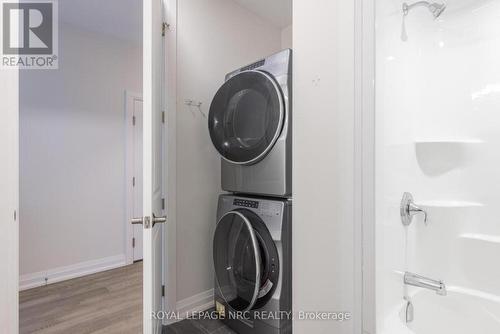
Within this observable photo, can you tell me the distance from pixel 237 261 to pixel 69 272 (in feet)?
6.90

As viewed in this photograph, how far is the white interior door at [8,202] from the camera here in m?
1.20

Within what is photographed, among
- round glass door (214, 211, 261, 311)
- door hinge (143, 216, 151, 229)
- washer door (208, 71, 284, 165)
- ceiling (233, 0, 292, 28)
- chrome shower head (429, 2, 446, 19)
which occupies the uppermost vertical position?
ceiling (233, 0, 292, 28)

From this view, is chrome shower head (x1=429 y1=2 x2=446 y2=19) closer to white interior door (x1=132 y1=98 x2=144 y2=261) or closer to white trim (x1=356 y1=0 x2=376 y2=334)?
white trim (x1=356 y1=0 x2=376 y2=334)

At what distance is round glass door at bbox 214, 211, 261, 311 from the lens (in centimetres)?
157

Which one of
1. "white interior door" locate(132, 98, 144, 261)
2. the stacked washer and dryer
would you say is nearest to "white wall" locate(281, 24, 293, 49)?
the stacked washer and dryer

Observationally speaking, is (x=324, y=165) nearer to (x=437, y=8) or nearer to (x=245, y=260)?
(x=245, y=260)

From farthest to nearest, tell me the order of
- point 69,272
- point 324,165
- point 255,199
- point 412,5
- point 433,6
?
point 69,272 → point 255,199 → point 433,6 → point 412,5 → point 324,165

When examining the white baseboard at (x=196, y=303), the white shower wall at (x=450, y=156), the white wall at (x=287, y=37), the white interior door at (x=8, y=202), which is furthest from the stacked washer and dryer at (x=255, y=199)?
the white wall at (x=287, y=37)

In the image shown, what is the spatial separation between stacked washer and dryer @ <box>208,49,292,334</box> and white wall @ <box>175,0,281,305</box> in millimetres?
221

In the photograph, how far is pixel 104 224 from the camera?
2.93 m

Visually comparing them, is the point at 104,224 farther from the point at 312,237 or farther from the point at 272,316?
the point at 312,237

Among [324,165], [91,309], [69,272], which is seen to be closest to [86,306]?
[91,309]

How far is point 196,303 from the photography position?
1.98m

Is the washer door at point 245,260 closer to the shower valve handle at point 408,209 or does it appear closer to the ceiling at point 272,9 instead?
the shower valve handle at point 408,209
